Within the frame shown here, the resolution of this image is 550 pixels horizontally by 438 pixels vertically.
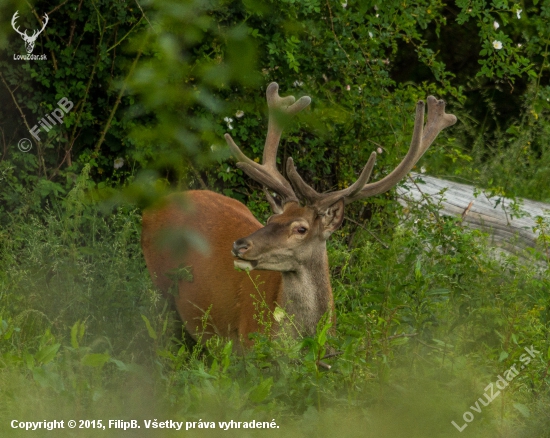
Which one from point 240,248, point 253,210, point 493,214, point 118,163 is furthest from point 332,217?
point 493,214

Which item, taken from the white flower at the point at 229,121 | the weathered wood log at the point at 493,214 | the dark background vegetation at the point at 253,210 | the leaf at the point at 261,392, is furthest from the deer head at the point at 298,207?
the weathered wood log at the point at 493,214

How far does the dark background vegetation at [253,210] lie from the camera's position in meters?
2.68

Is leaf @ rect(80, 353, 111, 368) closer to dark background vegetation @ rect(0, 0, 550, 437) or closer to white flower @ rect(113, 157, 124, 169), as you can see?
dark background vegetation @ rect(0, 0, 550, 437)

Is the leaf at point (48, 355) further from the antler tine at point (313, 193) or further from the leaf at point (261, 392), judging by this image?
the antler tine at point (313, 193)

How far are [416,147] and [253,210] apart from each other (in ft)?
6.17

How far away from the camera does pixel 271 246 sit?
4.89m

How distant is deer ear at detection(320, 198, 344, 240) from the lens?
509 cm

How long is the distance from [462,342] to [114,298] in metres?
1.95

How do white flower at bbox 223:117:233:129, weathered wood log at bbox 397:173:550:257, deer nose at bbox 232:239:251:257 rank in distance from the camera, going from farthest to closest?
weathered wood log at bbox 397:173:550:257, white flower at bbox 223:117:233:129, deer nose at bbox 232:239:251:257

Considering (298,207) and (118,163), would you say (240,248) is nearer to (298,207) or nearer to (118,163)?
(298,207)

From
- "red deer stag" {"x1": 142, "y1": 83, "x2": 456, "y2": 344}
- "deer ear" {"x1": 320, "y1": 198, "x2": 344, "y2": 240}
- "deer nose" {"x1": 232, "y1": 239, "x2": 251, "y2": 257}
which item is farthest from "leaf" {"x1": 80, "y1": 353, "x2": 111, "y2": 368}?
"deer ear" {"x1": 320, "y1": 198, "x2": 344, "y2": 240}

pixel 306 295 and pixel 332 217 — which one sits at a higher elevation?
pixel 332 217

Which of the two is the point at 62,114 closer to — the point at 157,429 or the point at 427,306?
the point at 427,306

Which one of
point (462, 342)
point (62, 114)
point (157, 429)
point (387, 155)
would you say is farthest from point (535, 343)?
point (62, 114)
